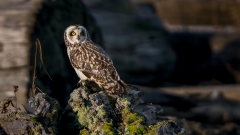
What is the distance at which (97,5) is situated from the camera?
19.5 metres

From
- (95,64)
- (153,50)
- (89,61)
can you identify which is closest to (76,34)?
(89,61)

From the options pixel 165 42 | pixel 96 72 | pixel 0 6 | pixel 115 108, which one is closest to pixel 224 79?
pixel 165 42

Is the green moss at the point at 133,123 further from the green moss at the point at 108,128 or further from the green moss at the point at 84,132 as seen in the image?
the green moss at the point at 84,132

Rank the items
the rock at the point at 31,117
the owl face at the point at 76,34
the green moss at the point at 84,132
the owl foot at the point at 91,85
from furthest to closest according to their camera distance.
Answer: the owl face at the point at 76,34, the owl foot at the point at 91,85, the green moss at the point at 84,132, the rock at the point at 31,117

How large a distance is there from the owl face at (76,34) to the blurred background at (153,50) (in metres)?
2.02

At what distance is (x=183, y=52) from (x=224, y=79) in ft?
6.91

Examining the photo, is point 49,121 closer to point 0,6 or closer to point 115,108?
point 115,108

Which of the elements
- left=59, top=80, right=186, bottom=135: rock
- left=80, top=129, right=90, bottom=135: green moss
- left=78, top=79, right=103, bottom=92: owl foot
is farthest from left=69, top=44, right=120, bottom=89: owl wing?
left=80, top=129, right=90, bottom=135: green moss

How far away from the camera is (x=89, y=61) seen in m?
7.22

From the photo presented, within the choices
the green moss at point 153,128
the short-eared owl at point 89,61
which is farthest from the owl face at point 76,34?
the green moss at point 153,128

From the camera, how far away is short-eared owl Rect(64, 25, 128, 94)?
6.78 metres

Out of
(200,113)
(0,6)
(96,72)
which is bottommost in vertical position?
(200,113)

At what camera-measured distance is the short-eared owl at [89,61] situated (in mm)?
6777

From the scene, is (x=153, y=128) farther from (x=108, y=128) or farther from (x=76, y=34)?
(x=76, y=34)
